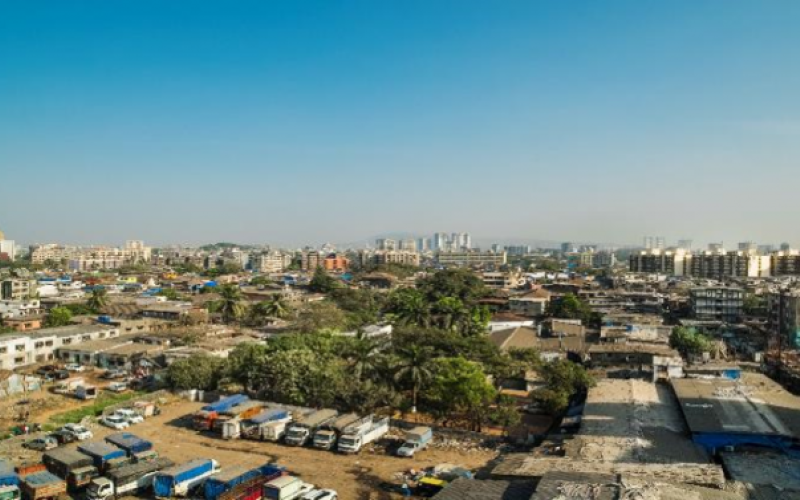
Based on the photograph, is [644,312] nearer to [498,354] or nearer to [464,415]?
[498,354]

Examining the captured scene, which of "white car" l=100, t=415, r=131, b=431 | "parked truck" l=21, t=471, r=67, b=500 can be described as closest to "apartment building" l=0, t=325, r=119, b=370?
"white car" l=100, t=415, r=131, b=431

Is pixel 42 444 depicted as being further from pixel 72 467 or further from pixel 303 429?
pixel 303 429

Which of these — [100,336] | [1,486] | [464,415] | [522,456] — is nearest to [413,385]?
[464,415]

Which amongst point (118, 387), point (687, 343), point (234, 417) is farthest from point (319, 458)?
point (687, 343)

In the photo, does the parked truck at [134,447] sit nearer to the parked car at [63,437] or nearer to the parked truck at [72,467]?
the parked truck at [72,467]

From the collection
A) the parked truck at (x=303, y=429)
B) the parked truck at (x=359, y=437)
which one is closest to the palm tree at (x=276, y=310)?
the parked truck at (x=303, y=429)
